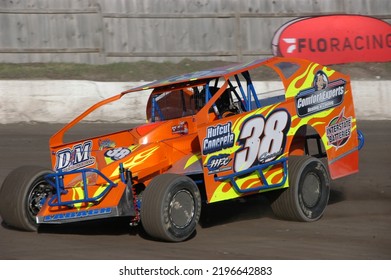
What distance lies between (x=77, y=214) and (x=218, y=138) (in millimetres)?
1488

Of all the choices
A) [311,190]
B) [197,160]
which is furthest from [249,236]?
[311,190]

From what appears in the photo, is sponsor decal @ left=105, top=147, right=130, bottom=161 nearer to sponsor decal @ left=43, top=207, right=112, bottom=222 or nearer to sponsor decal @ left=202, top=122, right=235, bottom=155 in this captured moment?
sponsor decal @ left=43, top=207, right=112, bottom=222

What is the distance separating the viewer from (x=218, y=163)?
7.58 metres

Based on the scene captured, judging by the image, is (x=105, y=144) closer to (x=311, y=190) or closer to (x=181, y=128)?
(x=181, y=128)

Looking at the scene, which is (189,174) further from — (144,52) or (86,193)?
(144,52)

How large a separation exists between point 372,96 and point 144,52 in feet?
16.9

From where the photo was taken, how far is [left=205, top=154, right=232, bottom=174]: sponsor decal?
24.6 feet

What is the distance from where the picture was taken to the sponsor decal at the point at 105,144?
841 cm

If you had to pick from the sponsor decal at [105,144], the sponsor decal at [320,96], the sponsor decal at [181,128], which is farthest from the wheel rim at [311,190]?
the sponsor decal at [105,144]

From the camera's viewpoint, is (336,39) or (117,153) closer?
(117,153)

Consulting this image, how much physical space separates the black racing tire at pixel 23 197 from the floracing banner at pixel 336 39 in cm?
986

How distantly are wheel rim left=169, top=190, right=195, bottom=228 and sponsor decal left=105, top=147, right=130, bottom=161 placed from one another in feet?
2.60

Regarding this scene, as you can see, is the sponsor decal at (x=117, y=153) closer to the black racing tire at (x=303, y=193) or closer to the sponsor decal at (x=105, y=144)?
the sponsor decal at (x=105, y=144)
